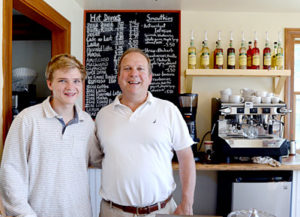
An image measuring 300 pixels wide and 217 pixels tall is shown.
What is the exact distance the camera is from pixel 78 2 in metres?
2.56

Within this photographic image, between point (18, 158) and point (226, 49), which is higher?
point (226, 49)

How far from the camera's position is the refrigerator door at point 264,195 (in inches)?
89.0

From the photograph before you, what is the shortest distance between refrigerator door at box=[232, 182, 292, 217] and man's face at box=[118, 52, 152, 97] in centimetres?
132

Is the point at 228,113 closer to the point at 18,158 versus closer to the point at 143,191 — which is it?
the point at 143,191

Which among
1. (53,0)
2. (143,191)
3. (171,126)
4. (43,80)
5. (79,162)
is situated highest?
(53,0)

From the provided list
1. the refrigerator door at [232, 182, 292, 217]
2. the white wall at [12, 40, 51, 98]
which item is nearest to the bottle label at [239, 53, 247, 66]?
the refrigerator door at [232, 182, 292, 217]

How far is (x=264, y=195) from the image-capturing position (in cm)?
227

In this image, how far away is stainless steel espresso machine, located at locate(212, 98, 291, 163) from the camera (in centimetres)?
228

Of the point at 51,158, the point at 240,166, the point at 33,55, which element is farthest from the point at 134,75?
the point at 33,55

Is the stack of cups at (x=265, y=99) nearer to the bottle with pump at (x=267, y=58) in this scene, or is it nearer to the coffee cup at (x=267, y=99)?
the coffee cup at (x=267, y=99)

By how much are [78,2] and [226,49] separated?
155 cm

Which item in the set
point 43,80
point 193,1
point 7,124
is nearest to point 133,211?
point 7,124

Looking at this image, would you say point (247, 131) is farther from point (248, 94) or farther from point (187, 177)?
point (187, 177)

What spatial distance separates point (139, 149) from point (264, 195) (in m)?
1.43
